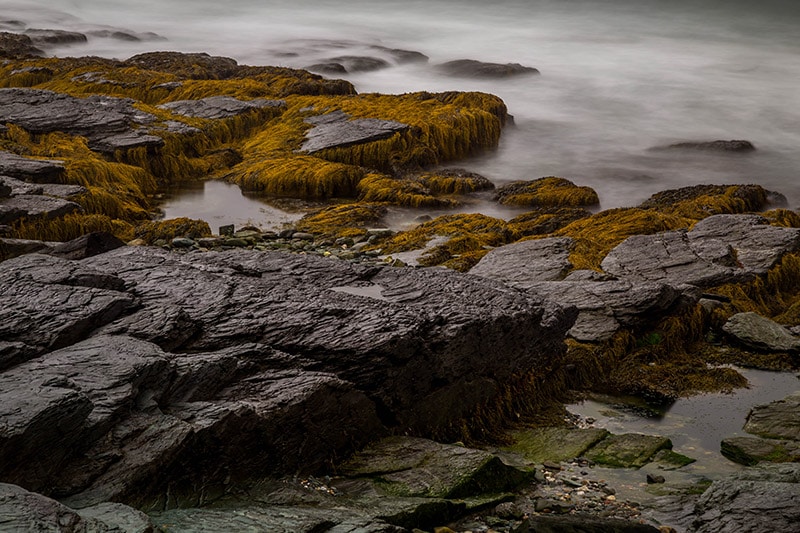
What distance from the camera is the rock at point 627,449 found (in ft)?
20.5

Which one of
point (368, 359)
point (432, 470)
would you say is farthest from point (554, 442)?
point (368, 359)

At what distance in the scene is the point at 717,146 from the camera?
1750 cm

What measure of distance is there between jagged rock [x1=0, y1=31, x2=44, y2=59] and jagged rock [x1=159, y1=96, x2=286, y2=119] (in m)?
9.02

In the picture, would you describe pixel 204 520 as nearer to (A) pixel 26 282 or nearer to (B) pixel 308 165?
(A) pixel 26 282

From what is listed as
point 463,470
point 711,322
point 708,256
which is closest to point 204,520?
point 463,470

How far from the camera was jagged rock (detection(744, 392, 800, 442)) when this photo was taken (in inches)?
265

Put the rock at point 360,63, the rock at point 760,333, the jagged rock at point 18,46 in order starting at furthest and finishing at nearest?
the rock at point 360,63
the jagged rock at point 18,46
the rock at point 760,333

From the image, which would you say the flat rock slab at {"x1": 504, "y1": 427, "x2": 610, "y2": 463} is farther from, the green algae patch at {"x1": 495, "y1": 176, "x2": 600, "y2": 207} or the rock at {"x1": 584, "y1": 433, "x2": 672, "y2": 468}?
the green algae patch at {"x1": 495, "y1": 176, "x2": 600, "y2": 207}

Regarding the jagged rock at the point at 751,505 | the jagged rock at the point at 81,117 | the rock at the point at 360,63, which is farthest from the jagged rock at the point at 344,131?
the jagged rock at the point at 751,505

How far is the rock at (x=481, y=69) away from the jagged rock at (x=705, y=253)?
1394 cm

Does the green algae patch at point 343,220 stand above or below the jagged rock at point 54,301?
below

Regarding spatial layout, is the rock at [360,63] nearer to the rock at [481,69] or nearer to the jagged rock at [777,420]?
the rock at [481,69]

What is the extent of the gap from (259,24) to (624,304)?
27.1 m

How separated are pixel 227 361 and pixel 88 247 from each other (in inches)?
108
